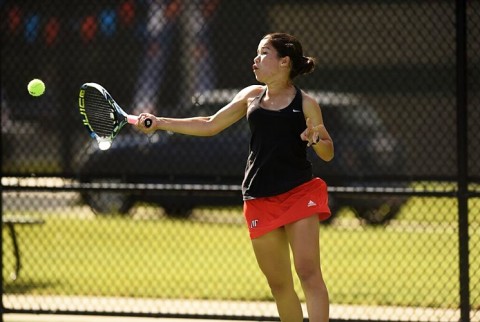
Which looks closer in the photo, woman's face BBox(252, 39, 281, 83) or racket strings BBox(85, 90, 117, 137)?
woman's face BBox(252, 39, 281, 83)

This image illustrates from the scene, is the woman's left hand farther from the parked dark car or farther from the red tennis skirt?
the parked dark car

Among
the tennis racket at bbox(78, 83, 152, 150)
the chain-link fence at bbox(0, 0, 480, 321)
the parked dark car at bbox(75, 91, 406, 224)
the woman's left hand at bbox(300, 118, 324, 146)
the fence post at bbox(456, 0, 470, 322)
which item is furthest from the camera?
the parked dark car at bbox(75, 91, 406, 224)

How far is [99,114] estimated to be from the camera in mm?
5992

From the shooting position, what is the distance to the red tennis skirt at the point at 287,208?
5703 millimetres

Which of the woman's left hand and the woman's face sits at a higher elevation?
the woman's face

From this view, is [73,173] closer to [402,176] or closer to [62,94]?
[62,94]

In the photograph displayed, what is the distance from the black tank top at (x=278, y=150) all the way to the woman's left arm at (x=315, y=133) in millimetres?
45

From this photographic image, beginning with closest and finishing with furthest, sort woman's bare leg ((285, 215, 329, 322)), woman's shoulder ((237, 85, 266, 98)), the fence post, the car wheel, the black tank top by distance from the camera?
woman's bare leg ((285, 215, 329, 322)) → the black tank top → woman's shoulder ((237, 85, 266, 98)) → the fence post → the car wheel

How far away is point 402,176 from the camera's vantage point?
744 centimetres

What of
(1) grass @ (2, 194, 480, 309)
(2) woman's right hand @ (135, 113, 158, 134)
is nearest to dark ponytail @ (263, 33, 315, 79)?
(2) woman's right hand @ (135, 113, 158, 134)

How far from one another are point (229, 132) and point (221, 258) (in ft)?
4.31

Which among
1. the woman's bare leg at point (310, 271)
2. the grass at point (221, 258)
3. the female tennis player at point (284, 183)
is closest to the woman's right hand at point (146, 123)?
the female tennis player at point (284, 183)

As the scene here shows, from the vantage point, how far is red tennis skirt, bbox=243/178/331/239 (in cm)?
570

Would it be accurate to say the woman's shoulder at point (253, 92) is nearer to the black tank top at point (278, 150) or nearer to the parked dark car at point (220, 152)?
the black tank top at point (278, 150)
